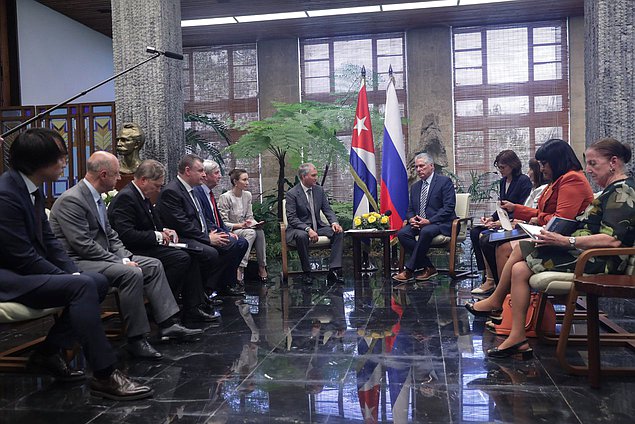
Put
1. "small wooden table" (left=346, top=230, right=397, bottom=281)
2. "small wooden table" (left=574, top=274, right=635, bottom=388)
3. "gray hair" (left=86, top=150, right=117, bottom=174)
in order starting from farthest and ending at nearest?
"small wooden table" (left=346, top=230, right=397, bottom=281)
"gray hair" (left=86, top=150, right=117, bottom=174)
"small wooden table" (left=574, top=274, right=635, bottom=388)

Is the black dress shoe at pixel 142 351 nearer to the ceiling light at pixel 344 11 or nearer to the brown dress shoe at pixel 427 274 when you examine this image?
the brown dress shoe at pixel 427 274

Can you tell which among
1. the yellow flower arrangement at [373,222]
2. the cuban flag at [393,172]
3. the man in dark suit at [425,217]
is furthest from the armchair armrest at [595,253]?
the cuban flag at [393,172]

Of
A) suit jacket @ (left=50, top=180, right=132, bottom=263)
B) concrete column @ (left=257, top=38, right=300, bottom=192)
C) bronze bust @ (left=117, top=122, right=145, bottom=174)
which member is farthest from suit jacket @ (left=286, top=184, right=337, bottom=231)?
concrete column @ (left=257, top=38, right=300, bottom=192)

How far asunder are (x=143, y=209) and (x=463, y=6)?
825 cm

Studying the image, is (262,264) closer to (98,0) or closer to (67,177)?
(67,177)

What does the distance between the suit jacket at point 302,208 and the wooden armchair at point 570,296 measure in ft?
10.9

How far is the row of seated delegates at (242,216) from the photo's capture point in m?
6.55

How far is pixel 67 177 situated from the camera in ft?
21.7

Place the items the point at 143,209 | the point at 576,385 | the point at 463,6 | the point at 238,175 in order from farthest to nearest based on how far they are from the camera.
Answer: the point at 463,6
the point at 238,175
the point at 143,209
the point at 576,385

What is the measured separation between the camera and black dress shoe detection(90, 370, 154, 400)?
284 cm

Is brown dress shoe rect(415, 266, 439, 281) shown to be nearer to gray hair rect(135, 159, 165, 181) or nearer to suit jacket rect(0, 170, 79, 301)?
gray hair rect(135, 159, 165, 181)

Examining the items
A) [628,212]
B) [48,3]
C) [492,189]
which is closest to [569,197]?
[628,212]

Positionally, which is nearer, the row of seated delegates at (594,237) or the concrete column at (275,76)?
the row of seated delegates at (594,237)

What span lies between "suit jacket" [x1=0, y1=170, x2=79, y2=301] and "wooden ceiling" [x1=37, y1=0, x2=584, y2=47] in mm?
7315
